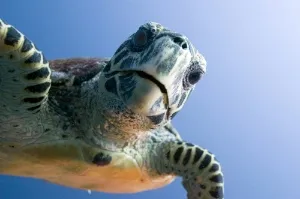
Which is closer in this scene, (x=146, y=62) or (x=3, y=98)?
(x=146, y=62)

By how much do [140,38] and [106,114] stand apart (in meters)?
0.40

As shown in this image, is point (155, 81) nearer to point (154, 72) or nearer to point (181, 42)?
point (154, 72)

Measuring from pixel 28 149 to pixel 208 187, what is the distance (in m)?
0.97

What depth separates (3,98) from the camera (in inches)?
75.2

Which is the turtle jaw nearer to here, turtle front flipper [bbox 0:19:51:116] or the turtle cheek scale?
the turtle cheek scale

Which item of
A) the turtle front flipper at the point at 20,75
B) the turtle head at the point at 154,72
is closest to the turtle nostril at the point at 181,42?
the turtle head at the point at 154,72

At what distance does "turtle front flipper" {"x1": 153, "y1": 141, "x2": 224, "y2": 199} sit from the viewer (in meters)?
2.33

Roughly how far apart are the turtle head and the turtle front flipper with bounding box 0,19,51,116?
0.30 meters

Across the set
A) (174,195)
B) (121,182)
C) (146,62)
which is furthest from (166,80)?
(174,195)

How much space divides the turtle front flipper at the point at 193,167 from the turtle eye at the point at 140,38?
0.73m

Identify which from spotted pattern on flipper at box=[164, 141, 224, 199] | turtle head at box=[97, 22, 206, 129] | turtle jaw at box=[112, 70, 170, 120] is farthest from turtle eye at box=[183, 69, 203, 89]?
spotted pattern on flipper at box=[164, 141, 224, 199]

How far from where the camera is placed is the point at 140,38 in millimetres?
1867

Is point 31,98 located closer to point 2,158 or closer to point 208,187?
point 2,158

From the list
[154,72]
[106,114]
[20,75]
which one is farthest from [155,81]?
[20,75]
